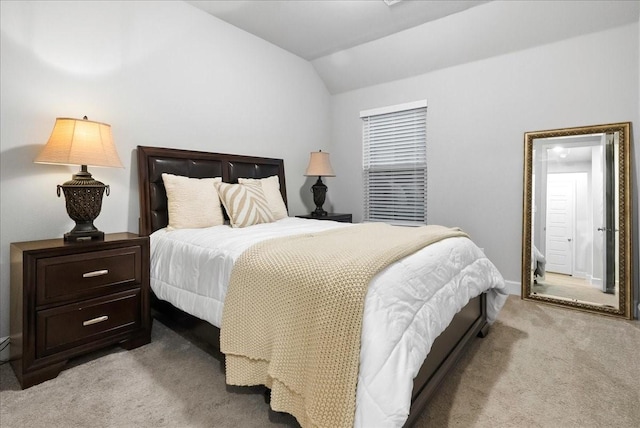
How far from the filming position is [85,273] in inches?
74.7

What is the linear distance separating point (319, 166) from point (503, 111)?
6.63 ft

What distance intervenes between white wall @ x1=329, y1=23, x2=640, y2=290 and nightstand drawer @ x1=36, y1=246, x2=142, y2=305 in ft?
10.1

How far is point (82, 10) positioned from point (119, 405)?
103 inches

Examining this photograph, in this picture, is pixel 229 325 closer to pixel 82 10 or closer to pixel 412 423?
pixel 412 423

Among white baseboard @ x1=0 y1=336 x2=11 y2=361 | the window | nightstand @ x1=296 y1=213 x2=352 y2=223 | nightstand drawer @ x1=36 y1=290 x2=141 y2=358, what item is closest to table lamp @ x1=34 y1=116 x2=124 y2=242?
nightstand drawer @ x1=36 y1=290 x2=141 y2=358

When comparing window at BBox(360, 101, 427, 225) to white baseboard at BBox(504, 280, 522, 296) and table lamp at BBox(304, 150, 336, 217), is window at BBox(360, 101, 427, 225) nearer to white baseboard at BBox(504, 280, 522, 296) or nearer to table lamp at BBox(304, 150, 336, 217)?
table lamp at BBox(304, 150, 336, 217)

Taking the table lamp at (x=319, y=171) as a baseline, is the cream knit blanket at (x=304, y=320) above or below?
below

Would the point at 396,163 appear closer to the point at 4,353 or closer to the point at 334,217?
the point at 334,217

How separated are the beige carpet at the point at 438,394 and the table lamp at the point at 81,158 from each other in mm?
842

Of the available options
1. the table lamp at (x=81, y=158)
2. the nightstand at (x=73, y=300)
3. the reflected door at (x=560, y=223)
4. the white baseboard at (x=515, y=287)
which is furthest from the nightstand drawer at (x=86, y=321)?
the reflected door at (x=560, y=223)

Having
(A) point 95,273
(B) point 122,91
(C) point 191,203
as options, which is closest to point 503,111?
(C) point 191,203

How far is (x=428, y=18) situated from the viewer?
321 centimetres

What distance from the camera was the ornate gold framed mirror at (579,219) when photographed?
2.70 meters

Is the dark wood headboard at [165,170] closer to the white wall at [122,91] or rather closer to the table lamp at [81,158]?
the white wall at [122,91]
